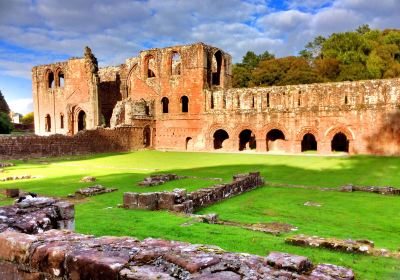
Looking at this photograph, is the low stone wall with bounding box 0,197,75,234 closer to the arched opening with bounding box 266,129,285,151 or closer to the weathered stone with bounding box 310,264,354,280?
the weathered stone with bounding box 310,264,354,280

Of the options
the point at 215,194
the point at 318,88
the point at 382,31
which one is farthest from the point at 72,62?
the point at 382,31

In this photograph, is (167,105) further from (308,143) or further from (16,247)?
(16,247)

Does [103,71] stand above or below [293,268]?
above

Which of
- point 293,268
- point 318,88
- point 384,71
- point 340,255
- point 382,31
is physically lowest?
point 340,255

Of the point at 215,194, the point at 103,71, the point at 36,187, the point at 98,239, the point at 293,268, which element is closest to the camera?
the point at 293,268

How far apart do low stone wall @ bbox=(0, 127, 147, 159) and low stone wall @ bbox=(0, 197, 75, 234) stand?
62.7 ft

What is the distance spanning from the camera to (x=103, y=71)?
41312mm

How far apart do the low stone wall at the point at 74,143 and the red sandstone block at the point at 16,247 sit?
2090cm

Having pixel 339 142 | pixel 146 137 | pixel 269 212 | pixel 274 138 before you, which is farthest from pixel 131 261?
pixel 339 142

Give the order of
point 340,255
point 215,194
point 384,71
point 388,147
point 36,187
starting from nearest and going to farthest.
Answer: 1. point 340,255
2. point 215,194
3. point 36,187
4. point 388,147
5. point 384,71

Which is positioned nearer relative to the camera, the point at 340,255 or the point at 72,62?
the point at 340,255

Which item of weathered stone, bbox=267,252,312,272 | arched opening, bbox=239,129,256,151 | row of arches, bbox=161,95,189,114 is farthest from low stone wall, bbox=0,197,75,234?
row of arches, bbox=161,95,189,114

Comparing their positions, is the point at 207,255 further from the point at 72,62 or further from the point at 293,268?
the point at 72,62

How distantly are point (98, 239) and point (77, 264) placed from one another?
2.05 ft
